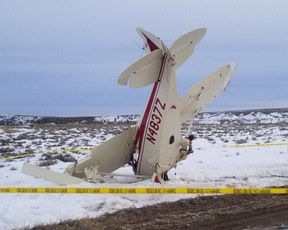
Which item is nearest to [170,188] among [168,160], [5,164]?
[168,160]

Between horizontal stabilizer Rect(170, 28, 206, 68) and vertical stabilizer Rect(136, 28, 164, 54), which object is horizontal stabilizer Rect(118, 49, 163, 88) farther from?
horizontal stabilizer Rect(170, 28, 206, 68)

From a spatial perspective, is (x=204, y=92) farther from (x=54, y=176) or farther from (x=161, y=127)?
(x=54, y=176)

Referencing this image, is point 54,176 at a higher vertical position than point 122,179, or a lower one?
higher

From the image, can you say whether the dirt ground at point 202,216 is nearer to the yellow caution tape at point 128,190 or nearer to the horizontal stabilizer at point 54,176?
the yellow caution tape at point 128,190

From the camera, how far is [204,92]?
10.8 metres

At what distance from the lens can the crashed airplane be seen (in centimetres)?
941

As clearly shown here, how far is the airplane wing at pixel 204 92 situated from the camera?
35.0 ft

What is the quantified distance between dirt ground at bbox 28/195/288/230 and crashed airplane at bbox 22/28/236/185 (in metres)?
1.55

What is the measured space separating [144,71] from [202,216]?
3.21 m

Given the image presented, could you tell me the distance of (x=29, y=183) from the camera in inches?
414

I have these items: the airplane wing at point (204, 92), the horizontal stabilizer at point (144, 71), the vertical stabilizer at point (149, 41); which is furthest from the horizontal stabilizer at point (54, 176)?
the vertical stabilizer at point (149, 41)

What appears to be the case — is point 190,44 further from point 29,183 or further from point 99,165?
point 29,183

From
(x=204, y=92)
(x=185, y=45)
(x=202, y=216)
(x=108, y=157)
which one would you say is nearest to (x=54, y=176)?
(x=108, y=157)

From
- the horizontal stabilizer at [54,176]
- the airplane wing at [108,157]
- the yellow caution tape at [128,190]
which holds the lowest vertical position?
the yellow caution tape at [128,190]
